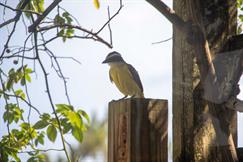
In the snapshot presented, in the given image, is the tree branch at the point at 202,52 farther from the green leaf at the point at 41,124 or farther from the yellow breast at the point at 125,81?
the yellow breast at the point at 125,81

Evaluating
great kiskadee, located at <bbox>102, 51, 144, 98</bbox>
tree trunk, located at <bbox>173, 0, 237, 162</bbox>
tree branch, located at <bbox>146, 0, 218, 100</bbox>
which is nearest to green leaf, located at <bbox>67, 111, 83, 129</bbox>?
tree trunk, located at <bbox>173, 0, 237, 162</bbox>

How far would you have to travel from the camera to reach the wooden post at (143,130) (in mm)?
2605

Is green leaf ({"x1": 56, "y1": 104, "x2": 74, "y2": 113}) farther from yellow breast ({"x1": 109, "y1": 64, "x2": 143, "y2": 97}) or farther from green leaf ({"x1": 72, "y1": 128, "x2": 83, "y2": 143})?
yellow breast ({"x1": 109, "y1": 64, "x2": 143, "y2": 97})

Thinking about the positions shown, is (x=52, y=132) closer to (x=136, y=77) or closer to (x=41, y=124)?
(x=41, y=124)

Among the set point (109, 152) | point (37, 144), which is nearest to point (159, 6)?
point (109, 152)

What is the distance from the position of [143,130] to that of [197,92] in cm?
46

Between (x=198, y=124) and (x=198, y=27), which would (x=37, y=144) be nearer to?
(x=198, y=124)

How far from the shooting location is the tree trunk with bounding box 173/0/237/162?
9.12 ft

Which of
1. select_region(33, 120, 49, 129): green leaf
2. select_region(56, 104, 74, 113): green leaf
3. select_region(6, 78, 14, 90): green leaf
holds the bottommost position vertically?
select_region(33, 120, 49, 129): green leaf

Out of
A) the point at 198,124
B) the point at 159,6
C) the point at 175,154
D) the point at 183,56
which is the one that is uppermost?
the point at 159,6

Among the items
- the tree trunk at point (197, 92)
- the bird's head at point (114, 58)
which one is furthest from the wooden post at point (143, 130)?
the bird's head at point (114, 58)

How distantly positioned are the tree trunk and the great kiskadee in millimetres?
2493

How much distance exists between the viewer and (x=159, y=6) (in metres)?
2.69

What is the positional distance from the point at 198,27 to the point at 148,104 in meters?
0.51
